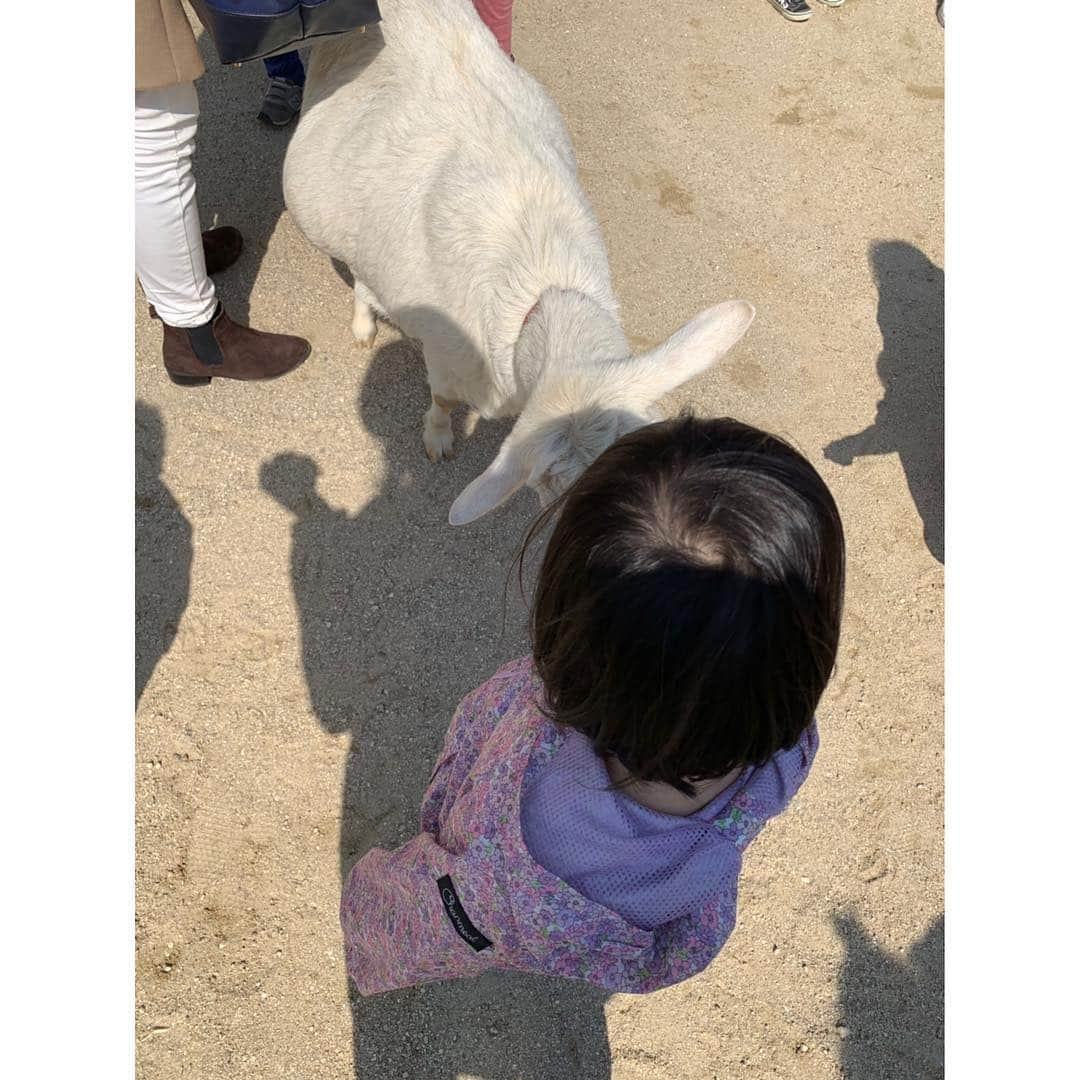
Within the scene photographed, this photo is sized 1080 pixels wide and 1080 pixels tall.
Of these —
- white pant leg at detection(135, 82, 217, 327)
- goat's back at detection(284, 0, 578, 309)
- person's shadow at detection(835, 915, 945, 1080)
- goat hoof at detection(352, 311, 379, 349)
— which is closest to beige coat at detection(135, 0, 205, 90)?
white pant leg at detection(135, 82, 217, 327)

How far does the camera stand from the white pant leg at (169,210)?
8.64 ft

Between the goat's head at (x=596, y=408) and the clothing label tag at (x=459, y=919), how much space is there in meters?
1.01

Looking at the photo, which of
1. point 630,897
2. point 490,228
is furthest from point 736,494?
point 490,228

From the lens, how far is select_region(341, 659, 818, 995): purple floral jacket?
4.70 ft

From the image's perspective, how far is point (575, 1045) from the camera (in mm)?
2865

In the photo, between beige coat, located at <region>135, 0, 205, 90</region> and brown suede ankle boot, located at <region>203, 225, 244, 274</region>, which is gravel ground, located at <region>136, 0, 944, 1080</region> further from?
beige coat, located at <region>135, 0, 205, 90</region>

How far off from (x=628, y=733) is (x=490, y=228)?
6.29 ft

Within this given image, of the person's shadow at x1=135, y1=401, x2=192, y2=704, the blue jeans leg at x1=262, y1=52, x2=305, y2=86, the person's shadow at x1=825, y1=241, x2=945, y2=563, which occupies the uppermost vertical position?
the blue jeans leg at x1=262, y1=52, x2=305, y2=86

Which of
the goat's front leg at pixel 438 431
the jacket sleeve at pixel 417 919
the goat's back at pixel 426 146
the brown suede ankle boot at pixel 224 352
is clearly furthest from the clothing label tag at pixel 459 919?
the brown suede ankle boot at pixel 224 352

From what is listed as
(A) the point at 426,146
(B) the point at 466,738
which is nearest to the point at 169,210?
(A) the point at 426,146

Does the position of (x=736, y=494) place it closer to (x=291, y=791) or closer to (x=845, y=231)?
(x=291, y=791)

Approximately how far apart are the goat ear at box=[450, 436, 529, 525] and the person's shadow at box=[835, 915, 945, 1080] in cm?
204

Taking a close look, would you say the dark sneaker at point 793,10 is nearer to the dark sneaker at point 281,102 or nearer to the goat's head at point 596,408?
the dark sneaker at point 281,102

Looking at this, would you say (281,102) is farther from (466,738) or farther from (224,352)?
(466,738)
